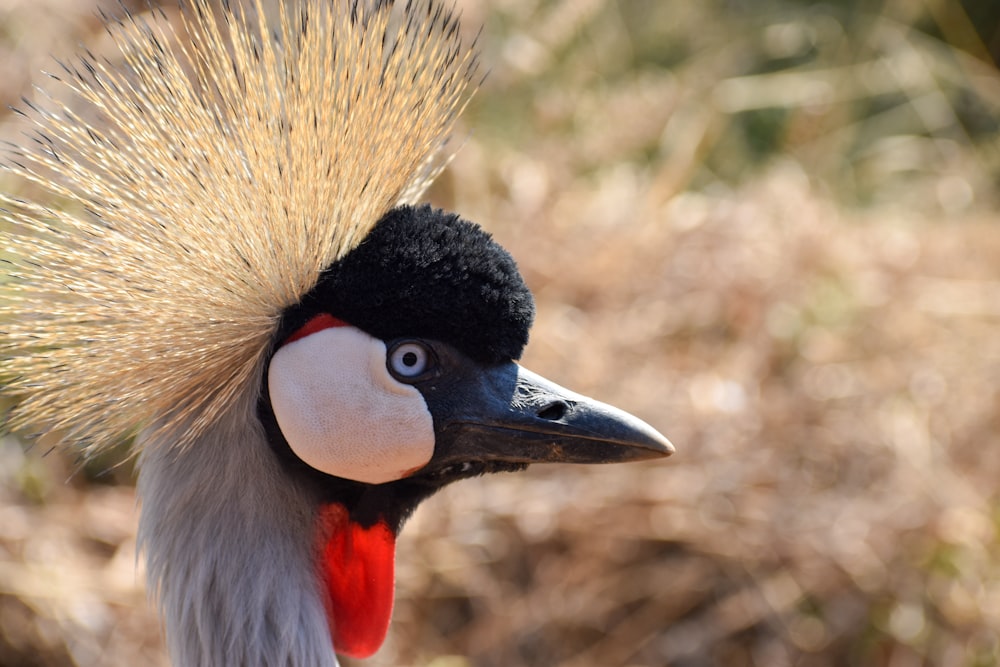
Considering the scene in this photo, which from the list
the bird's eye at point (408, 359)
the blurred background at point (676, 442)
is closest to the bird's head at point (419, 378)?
the bird's eye at point (408, 359)

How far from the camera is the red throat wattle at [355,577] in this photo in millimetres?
954

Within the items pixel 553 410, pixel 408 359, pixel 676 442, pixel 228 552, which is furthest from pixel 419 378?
pixel 676 442

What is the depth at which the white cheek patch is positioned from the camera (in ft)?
2.86

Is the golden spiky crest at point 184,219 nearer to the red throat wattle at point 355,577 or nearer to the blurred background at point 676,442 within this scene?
the red throat wattle at point 355,577

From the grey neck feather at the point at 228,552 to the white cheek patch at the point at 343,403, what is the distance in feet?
0.16

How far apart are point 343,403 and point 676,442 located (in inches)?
44.2

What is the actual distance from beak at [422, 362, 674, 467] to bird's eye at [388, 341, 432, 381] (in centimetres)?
2

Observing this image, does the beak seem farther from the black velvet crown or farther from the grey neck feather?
the grey neck feather

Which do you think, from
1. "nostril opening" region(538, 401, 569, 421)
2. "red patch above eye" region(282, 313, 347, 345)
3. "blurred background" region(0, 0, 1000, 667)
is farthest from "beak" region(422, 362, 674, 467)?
"blurred background" region(0, 0, 1000, 667)

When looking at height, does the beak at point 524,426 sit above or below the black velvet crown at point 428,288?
below

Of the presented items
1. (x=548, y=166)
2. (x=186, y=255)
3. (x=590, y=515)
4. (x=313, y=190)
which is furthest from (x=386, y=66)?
(x=548, y=166)

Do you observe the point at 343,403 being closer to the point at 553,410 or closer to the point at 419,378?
the point at 419,378

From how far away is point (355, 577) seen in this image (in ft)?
3.19

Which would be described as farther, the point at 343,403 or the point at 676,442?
the point at 676,442
